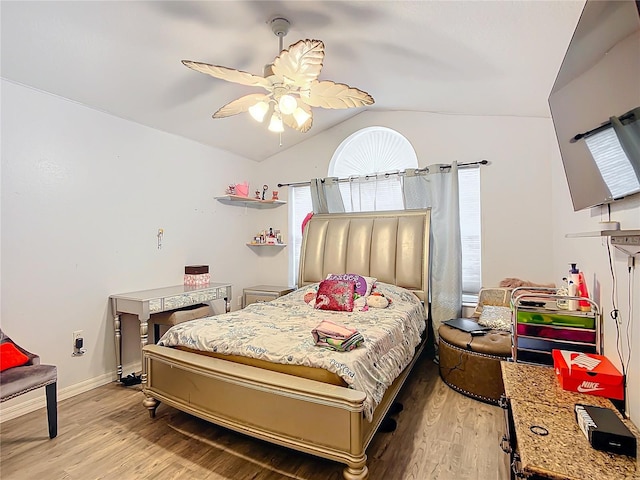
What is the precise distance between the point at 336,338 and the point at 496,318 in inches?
68.1

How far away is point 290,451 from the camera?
2.04 metres

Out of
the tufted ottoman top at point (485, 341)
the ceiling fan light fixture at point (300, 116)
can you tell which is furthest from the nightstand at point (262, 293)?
the ceiling fan light fixture at point (300, 116)

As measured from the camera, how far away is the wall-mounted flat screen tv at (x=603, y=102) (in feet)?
3.62

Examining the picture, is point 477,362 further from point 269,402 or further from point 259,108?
point 259,108

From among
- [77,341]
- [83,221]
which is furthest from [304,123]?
[77,341]

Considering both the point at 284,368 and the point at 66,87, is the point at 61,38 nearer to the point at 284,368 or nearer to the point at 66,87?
the point at 66,87

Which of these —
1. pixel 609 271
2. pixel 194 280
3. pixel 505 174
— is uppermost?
pixel 505 174

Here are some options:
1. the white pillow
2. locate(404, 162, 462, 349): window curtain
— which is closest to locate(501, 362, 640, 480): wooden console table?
the white pillow

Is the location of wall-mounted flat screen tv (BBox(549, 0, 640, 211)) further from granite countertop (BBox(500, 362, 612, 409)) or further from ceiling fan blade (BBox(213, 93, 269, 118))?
ceiling fan blade (BBox(213, 93, 269, 118))

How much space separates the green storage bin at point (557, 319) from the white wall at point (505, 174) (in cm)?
152

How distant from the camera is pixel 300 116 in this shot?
2.42 m

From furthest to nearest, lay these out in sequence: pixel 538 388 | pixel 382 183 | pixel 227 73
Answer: pixel 382 183 < pixel 227 73 < pixel 538 388

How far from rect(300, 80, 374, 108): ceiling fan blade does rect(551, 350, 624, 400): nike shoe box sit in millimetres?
1880

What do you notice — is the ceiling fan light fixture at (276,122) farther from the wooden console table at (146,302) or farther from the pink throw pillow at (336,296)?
the wooden console table at (146,302)
